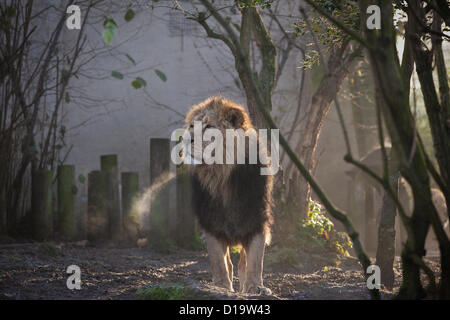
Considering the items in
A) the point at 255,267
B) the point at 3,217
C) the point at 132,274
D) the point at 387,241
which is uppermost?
the point at 3,217

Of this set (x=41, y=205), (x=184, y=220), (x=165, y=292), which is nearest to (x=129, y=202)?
(x=184, y=220)

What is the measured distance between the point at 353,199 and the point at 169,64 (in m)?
4.02

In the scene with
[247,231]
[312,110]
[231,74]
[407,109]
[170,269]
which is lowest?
[170,269]

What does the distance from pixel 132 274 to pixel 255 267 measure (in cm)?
128

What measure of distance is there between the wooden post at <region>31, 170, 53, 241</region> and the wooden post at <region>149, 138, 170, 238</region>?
1.27m

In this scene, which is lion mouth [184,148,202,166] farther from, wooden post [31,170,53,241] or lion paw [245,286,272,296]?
wooden post [31,170,53,241]

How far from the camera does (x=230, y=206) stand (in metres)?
4.10

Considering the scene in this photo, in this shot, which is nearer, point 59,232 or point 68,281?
point 68,281

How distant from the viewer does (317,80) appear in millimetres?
10133

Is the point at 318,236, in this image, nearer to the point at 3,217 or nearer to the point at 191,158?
the point at 191,158

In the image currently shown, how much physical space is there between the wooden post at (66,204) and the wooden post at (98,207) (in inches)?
8.8

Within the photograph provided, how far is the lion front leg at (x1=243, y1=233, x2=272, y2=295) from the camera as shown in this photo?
391cm
